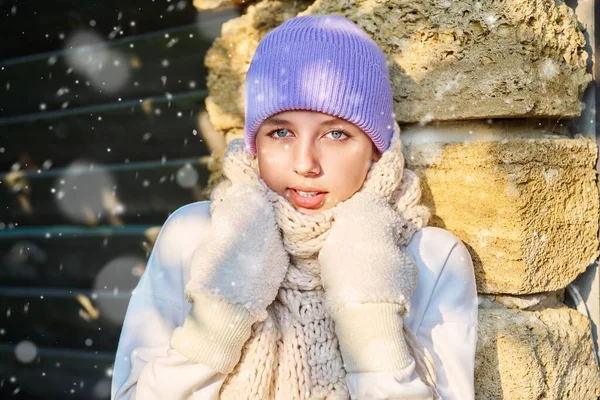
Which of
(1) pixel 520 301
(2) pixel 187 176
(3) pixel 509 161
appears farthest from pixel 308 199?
(2) pixel 187 176

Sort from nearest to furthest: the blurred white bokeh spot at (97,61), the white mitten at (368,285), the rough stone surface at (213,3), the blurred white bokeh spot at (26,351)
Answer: the white mitten at (368,285), the rough stone surface at (213,3), the blurred white bokeh spot at (97,61), the blurred white bokeh spot at (26,351)

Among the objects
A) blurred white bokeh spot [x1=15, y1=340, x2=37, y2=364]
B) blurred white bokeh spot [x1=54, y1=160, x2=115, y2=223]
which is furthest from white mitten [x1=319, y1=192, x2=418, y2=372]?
blurred white bokeh spot [x1=15, y1=340, x2=37, y2=364]

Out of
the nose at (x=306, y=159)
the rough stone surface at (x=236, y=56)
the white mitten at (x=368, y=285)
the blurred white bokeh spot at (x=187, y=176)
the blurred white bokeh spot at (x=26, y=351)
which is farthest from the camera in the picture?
the blurred white bokeh spot at (x=26, y=351)

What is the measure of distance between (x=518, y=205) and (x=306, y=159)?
0.57 meters

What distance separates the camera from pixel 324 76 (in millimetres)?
1779

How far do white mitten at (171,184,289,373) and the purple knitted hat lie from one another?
10.3 inches

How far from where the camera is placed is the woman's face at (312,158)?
177cm

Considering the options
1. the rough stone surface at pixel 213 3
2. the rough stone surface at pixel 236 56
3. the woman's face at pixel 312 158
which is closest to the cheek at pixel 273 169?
the woman's face at pixel 312 158

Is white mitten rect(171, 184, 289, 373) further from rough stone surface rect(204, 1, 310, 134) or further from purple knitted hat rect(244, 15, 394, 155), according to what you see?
rough stone surface rect(204, 1, 310, 134)

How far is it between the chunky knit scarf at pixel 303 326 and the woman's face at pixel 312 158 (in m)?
0.03

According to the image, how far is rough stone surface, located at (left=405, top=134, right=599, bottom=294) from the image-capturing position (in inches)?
72.7

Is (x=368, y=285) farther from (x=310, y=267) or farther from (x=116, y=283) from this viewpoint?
(x=116, y=283)

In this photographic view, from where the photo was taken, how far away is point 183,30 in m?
2.87

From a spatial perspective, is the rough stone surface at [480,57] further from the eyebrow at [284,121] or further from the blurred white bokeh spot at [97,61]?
the blurred white bokeh spot at [97,61]
